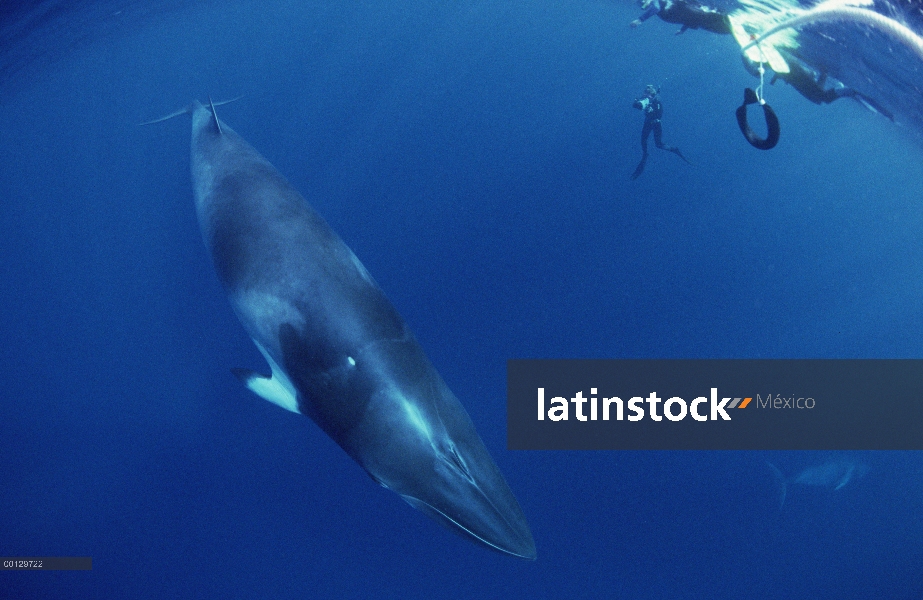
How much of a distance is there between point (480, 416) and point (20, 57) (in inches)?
827

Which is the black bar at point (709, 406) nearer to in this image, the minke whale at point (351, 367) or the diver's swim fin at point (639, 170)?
the minke whale at point (351, 367)

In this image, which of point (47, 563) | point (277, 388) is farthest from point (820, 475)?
point (47, 563)

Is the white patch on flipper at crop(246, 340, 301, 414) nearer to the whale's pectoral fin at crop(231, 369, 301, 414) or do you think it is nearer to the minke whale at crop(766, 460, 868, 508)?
the whale's pectoral fin at crop(231, 369, 301, 414)

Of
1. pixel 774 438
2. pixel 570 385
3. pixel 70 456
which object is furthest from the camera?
pixel 70 456

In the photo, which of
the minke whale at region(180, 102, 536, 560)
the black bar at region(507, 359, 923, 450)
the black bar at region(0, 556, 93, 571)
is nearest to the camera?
the minke whale at region(180, 102, 536, 560)

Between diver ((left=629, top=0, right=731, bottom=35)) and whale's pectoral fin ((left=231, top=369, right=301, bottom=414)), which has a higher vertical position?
diver ((left=629, top=0, right=731, bottom=35))

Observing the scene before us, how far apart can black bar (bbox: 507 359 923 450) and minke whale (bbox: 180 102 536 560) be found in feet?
19.2

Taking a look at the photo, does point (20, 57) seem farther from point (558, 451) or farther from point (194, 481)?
point (558, 451)

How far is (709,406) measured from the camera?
12.3 m

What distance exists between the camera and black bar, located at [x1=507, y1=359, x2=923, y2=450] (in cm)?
1136

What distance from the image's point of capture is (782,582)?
17234mm

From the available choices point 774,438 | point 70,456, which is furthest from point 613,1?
point 70,456

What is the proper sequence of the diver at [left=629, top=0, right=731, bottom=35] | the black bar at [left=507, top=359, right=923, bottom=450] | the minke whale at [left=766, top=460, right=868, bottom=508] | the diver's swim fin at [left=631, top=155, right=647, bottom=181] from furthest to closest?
the diver's swim fin at [left=631, top=155, right=647, bottom=181], the minke whale at [left=766, top=460, right=868, bottom=508], the black bar at [left=507, top=359, right=923, bottom=450], the diver at [left=629, top=0, right=731, bottom=35]

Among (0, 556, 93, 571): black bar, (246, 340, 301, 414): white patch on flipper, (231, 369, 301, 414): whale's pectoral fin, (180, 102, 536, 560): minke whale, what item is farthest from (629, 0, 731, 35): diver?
(0, 556, 93, 571): black bar
